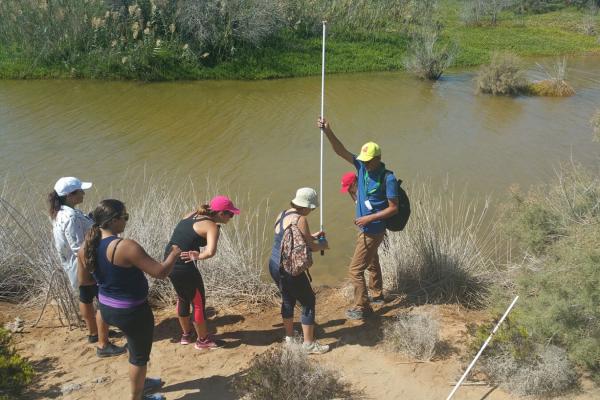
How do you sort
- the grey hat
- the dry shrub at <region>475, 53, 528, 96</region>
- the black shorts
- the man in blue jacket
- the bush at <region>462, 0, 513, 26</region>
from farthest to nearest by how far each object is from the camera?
the bush at <region>462, 0, 513, 26</region>
the dry shrub at <region>475, 53, 528, 96</region>
the man in blue jacket
the black shorts
the grey hat

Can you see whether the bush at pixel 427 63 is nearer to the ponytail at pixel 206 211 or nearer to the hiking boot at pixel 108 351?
the ponytail at pixel 206 211

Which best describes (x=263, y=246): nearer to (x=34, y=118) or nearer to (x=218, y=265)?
(x=218, y=265)

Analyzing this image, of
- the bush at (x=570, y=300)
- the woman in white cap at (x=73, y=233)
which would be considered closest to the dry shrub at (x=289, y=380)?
the woman in white cap at (x=73, y=233)

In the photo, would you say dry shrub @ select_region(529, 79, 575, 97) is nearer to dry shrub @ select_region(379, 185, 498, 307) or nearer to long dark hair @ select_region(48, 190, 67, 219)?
dry shrub @ select_region(379, 185, 498, 307)

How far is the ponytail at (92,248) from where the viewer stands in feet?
10.3

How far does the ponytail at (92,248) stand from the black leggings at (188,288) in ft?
2.66

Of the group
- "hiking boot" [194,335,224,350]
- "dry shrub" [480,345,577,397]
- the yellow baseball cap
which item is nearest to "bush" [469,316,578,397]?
"dry shrub" [480,345,577,397]

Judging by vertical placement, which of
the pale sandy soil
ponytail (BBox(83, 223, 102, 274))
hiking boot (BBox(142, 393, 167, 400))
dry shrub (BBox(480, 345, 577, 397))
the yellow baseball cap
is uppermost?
A: the yellow baseball cap

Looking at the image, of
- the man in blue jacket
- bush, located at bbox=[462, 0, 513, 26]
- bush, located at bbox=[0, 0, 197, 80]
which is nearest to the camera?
the man in blue jacket

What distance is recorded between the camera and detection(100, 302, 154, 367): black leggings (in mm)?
3172

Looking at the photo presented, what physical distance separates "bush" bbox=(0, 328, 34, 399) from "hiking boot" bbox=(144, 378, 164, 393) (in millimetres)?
774

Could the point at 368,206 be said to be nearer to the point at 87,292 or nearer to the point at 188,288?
the point at 188,288

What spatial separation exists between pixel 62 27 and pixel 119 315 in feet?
53.4

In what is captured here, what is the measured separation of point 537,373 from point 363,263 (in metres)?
1.61
